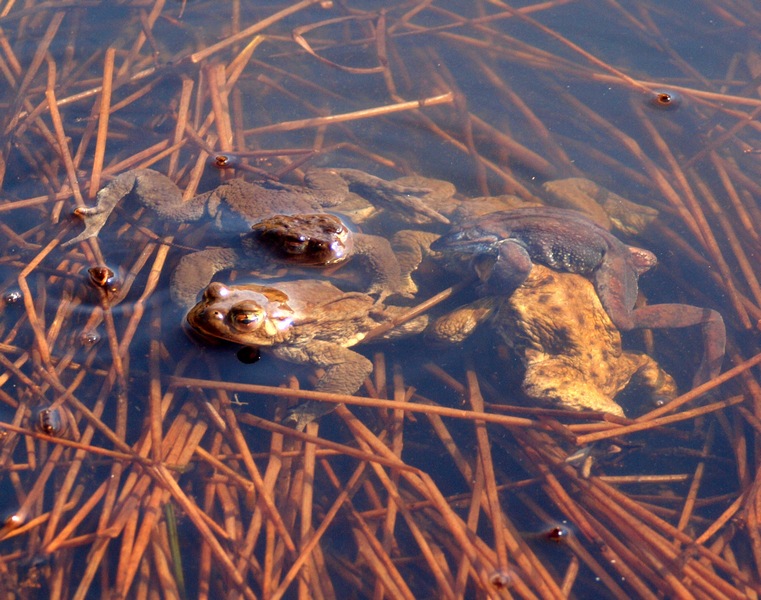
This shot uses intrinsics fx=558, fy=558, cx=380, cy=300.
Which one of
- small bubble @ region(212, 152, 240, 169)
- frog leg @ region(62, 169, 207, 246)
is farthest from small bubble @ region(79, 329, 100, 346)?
small bubble @ region(212, 152, 240, 169)

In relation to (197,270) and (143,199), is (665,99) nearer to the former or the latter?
(197,270)

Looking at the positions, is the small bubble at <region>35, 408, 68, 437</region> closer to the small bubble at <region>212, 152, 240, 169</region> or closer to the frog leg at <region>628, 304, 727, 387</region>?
the small bubble at <region>212, 152, 240, 169</region>

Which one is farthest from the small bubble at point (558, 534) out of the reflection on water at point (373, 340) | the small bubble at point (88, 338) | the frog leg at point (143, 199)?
the frog leg at point (143, 199)

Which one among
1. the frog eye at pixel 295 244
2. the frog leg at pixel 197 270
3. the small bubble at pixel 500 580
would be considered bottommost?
the small bubble at pixel 500 580

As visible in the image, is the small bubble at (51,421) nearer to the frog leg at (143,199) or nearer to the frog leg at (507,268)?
the frog leg at (143,199)

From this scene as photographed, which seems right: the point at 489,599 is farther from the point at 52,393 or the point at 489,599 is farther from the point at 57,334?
the point at 57,334

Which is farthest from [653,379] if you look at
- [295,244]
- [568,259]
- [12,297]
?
[12,297]
